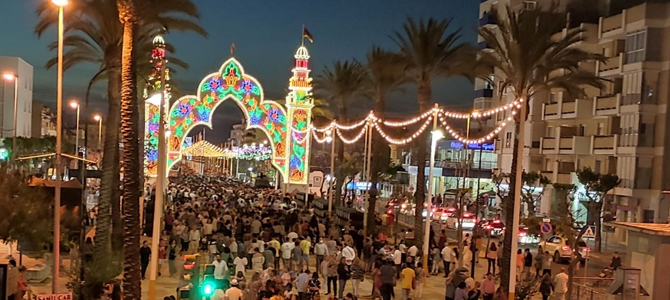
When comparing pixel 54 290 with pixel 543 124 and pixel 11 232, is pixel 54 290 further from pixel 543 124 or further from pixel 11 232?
pixel 543 124

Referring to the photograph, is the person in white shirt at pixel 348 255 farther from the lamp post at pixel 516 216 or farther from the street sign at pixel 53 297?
the street sign at pixel 53 297

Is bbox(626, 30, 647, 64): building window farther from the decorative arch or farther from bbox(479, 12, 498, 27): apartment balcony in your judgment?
the decorative arch

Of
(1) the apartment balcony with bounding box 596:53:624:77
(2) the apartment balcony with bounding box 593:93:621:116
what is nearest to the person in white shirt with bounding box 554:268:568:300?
(2) the apartment balcony with bounding box 593:93:621:116

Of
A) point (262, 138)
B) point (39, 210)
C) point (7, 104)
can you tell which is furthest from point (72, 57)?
point (262, 138)

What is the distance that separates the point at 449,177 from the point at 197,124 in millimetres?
25150

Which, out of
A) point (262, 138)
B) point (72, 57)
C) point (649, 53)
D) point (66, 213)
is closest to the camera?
point (66, 213)

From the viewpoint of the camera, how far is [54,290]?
14898 millimetres

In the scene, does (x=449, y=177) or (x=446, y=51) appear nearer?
(x=446, y=51)

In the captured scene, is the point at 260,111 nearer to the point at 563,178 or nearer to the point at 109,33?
the point at 563,178

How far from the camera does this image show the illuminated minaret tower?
50.9 meters

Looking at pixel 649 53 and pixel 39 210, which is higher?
pixel 649 53

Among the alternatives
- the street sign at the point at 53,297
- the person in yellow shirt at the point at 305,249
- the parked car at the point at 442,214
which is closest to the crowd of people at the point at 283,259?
the person in yellow shirt at the point at 305,249

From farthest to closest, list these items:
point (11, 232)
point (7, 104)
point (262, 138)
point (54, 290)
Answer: point (262, 138) → point (7, 104) → point (11, 232) → point (54, 290)

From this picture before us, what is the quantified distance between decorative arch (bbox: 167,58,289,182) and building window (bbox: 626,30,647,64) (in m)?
22.7
